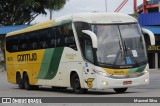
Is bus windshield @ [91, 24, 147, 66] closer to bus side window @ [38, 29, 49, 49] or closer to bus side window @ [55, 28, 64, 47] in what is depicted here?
bus side window @ [55, 28, 64, 47]

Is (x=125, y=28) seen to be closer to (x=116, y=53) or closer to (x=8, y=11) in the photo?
(x=116, y=53)

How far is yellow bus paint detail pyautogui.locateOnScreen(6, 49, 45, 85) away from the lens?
26439 millimetres

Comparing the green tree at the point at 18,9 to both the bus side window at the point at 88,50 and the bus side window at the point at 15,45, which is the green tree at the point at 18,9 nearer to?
the bus side window at the point at 15,45

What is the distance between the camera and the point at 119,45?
68.5ft

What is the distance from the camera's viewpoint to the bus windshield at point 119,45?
20688 mm

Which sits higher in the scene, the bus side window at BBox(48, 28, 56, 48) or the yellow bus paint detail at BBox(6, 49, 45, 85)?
the bus side window at BBox(48, 28, 56, 48)

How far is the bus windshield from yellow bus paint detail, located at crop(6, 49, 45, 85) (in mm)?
5357

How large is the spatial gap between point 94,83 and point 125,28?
8.53 feet

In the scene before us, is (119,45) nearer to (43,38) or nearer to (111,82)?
(111,82)

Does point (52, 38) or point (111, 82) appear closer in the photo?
point (111, 82)

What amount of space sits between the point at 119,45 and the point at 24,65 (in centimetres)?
889

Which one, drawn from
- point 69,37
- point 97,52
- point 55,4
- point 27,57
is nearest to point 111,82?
point 97,52

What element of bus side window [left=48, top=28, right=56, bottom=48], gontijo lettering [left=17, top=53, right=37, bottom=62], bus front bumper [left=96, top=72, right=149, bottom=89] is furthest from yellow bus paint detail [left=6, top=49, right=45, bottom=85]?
bus front bumper [left=96, top=72, right=149, bottom=89]

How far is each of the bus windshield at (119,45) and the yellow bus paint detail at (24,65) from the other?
211 inches
